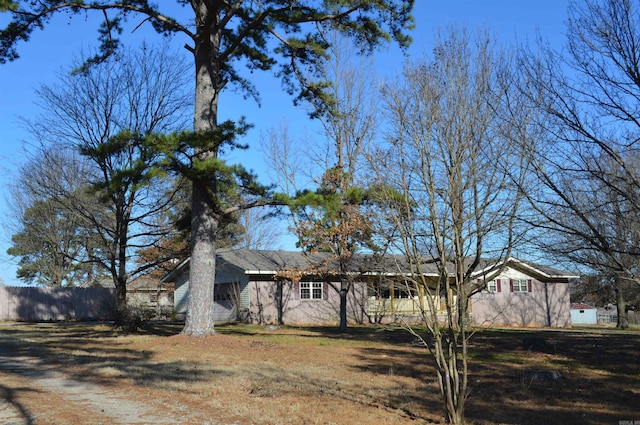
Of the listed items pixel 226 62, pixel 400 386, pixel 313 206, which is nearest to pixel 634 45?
pixel 400 386

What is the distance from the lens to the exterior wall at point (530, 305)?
31734 millimetres

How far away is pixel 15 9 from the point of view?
46.0ft

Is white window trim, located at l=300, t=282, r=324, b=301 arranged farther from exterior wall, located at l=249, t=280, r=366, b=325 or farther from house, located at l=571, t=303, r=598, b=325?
house, located at l=571, t=303, r=598, b=325

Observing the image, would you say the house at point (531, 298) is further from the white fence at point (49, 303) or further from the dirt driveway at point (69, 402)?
the dirt driveway at point (69, 402)

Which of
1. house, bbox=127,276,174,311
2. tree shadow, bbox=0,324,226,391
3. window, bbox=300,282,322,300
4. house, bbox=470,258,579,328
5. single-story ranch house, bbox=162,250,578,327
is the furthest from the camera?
→ house, bbox=127,276,174,311

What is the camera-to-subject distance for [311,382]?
9.30 metres

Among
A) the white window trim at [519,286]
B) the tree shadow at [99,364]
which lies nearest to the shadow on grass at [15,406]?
the tree shadow at [99,364]

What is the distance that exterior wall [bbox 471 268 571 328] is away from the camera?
31.7 meters

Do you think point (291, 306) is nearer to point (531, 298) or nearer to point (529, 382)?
point (531, 298)

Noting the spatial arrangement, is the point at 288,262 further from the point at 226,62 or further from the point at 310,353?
the point at 310,353

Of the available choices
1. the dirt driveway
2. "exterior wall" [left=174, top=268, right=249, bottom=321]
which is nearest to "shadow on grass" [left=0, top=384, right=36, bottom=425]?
the dirt driveway

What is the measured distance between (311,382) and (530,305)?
26.1m

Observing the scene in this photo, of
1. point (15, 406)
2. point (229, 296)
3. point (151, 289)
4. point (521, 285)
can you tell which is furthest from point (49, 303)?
point (15, 406)

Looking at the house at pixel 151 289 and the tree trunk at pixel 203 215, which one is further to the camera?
the house at pixel 151 289
